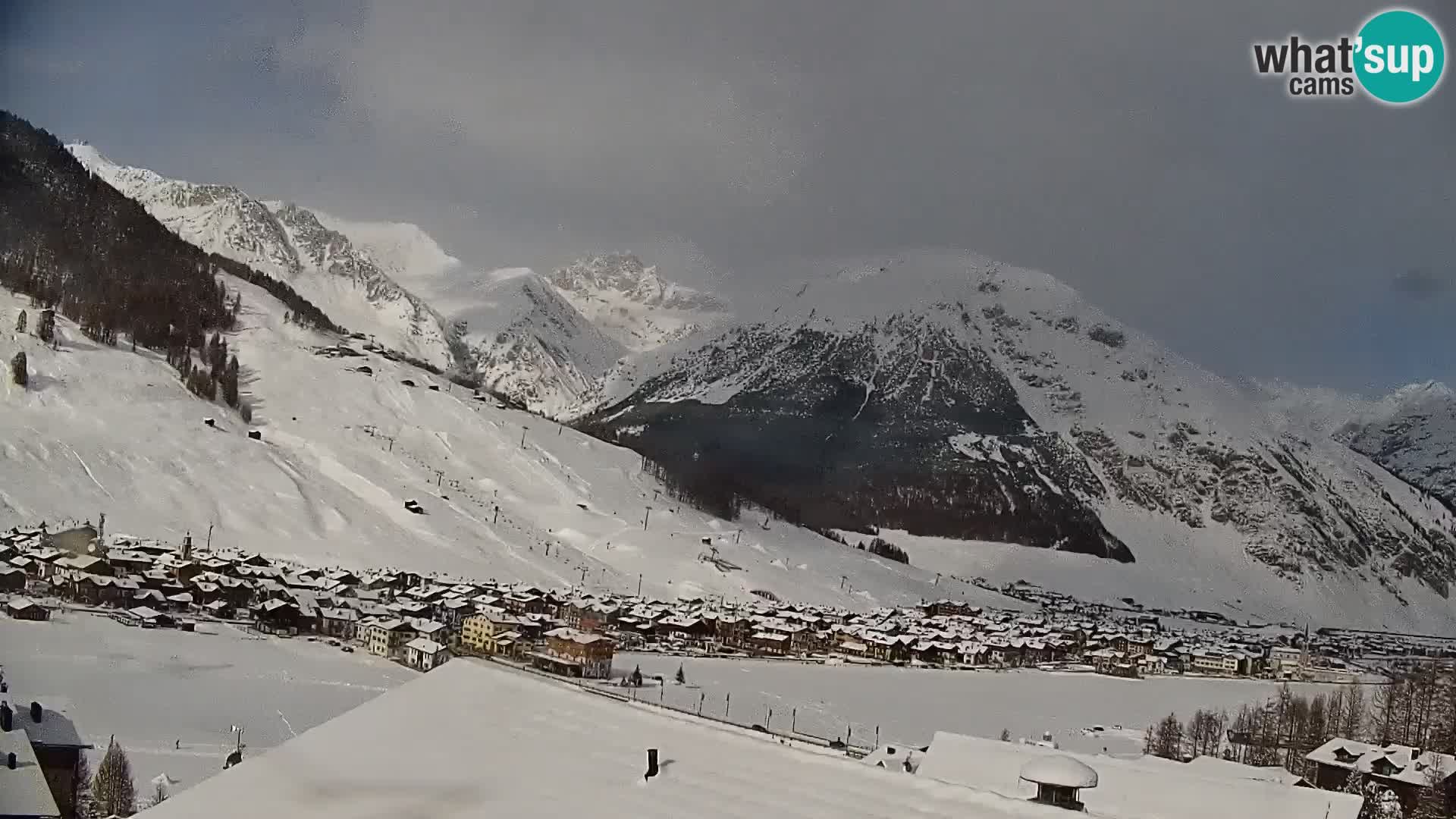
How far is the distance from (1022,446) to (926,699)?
2004 inches

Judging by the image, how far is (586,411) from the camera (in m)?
82.2

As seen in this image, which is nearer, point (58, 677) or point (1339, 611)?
point (58, 677)

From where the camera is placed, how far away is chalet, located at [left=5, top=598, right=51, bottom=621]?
1068 centimetres

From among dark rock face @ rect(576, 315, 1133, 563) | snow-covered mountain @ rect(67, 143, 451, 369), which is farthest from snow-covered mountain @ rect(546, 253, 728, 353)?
dark rock face @ rect(576, 315, 1133, 563)

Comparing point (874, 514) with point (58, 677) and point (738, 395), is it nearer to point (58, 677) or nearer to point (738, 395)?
point (738, 395)

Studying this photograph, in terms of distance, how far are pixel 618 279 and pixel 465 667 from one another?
175525mm

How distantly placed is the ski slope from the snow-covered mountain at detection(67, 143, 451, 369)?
5708 cm

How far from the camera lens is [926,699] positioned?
15250 millimetres

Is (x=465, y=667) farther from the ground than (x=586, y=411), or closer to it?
closer to it

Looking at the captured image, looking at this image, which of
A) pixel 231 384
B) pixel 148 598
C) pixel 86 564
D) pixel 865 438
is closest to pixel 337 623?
pixel 148 598

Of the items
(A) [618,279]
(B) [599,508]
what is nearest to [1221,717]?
(B) [599,508]

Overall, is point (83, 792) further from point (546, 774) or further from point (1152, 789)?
point (1152, 789)

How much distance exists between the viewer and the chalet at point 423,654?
40.2 feet

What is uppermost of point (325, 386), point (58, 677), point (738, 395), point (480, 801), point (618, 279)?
point (618, 279)
